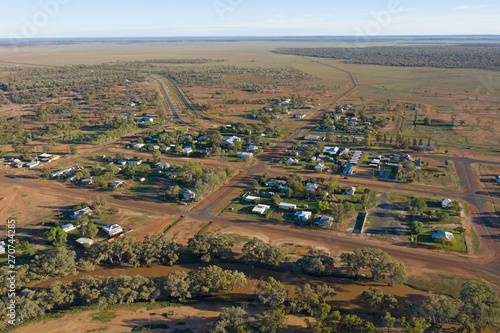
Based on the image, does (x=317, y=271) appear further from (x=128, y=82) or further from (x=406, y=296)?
(x=128, y=82)

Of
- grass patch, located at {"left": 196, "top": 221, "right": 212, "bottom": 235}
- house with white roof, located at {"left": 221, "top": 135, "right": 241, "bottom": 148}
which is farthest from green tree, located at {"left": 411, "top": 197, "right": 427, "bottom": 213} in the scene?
house with white roof, located at {"left": 221, "top": 135, "right": 241, "bottom": 148}

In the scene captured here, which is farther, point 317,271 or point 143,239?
point 143,239

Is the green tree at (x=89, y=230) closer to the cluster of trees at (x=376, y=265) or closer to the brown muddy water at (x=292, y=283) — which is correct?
the brown muddy water at (x=292, y=283)

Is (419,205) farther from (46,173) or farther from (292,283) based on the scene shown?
(46,173)

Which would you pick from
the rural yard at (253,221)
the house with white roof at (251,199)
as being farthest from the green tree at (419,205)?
the house with white roof at (251,199)

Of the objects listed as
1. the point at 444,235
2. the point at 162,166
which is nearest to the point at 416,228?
the point at 444,235

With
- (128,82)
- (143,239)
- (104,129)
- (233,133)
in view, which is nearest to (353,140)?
(233,133)

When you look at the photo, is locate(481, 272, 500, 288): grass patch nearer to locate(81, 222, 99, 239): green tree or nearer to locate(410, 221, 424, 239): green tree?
locate(410, 221, 424, 239): green tree
